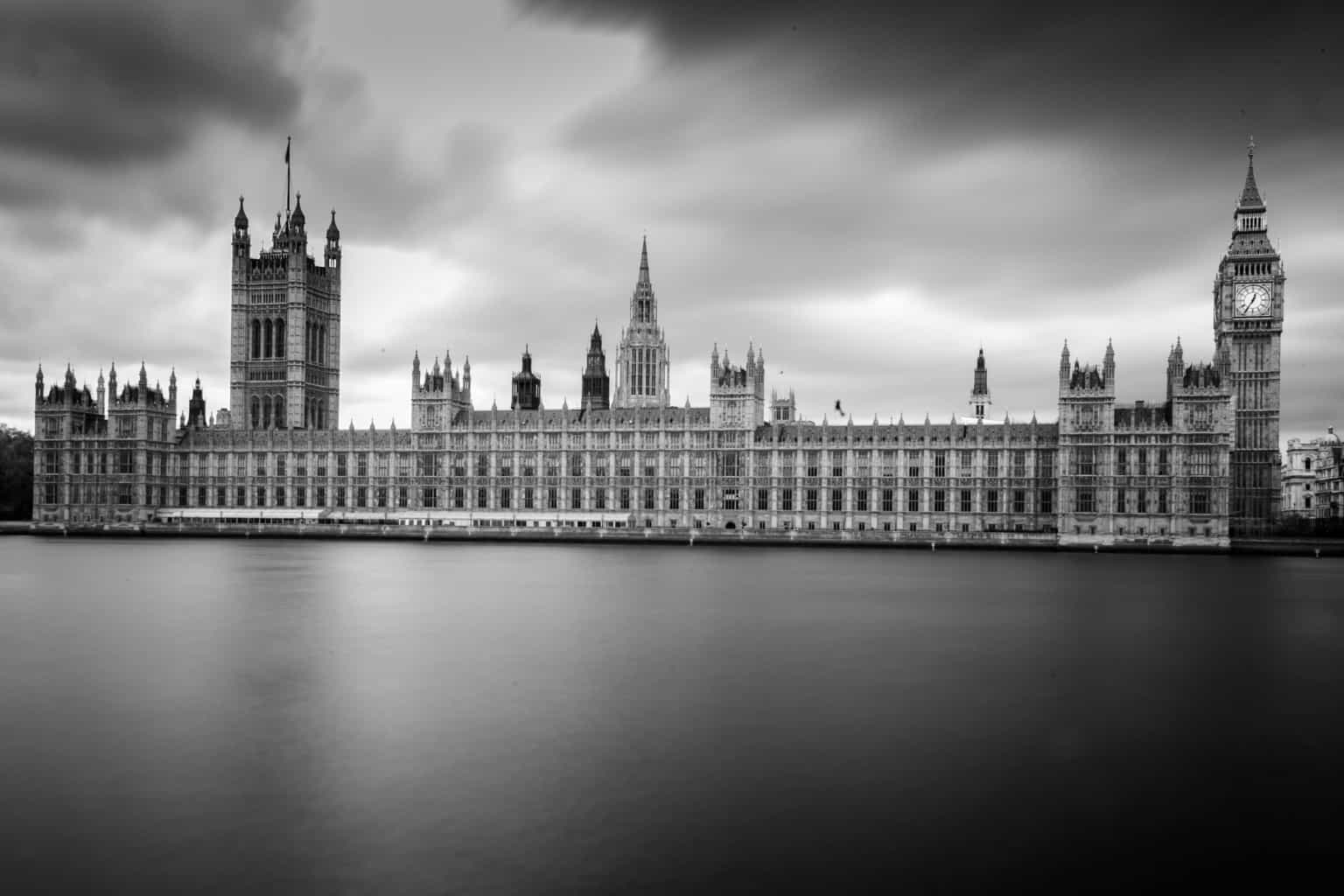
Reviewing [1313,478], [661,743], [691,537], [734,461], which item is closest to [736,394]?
[734,461]

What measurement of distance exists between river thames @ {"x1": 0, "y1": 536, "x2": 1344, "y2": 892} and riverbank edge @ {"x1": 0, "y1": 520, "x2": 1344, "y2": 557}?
3771 cm

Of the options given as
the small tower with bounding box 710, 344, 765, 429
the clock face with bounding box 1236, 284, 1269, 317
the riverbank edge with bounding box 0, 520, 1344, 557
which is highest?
the clock face with bounding box 1236, 284, 1269, 317

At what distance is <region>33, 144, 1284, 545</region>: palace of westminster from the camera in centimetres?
8106

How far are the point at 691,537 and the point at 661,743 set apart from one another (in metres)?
62.7

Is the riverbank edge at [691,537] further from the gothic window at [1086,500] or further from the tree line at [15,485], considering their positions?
the tree line at [15,485]

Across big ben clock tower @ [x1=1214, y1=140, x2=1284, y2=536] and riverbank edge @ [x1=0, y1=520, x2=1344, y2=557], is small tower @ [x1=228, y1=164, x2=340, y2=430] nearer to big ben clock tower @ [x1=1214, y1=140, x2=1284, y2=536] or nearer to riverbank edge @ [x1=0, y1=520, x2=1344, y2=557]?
riverbank edge @ [x1=0, y1=520, x2=1344, y2=557]

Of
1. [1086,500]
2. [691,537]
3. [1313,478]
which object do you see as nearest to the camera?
[1086,500]

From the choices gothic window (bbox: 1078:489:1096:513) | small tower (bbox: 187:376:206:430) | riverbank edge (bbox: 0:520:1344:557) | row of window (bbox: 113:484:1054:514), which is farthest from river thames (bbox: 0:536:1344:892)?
small tower (bbox: 187:376:206:430)

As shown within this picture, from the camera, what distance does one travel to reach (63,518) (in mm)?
104312

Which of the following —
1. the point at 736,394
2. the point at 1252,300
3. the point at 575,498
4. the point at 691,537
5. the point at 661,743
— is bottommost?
the point at 661,743

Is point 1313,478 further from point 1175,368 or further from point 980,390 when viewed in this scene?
point 1175,368

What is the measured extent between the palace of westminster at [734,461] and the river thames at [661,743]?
136 feet

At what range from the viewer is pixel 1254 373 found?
93.9m

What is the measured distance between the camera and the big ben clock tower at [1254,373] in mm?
92875
